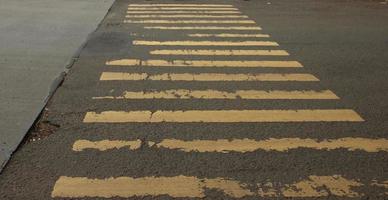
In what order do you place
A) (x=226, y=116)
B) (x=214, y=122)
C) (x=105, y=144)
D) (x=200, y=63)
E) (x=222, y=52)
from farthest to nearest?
1. (x=222, y=52)
2. (x=200, y=63)
3. (x=226, y=116)
4. (x=214, y=122)
5. (x=105, y=144)

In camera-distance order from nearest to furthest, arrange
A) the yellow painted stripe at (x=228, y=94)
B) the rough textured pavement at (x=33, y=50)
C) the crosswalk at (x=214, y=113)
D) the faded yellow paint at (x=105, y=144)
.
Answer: the crosswalk at (x=214, y=113)
the faded yellow paint at (x=105, y=144)
the rough textured pavement at (x=33, y=50)
the yellow painted stripe at (x=228, y=94)

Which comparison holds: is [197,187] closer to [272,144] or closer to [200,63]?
[272,144]

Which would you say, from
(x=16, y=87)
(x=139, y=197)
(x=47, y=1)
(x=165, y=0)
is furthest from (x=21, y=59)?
(x=165, y=0)

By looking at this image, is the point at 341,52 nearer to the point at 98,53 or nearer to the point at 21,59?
the point at 98,53

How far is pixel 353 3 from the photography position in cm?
1753

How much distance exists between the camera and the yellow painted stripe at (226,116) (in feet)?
20.4

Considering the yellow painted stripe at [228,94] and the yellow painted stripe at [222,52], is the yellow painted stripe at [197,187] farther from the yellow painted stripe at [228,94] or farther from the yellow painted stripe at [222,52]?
the yellow painted stripe at [222,52]

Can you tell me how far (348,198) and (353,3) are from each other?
1442cm

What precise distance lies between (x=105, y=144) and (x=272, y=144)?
1817mm

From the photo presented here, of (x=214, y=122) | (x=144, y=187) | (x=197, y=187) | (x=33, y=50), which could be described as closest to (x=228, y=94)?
(x=214, y=122)

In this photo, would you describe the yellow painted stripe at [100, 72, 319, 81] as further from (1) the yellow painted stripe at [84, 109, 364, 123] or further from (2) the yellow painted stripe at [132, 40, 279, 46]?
(2) the yellow painted stripe at [132, 40, 279, 46]

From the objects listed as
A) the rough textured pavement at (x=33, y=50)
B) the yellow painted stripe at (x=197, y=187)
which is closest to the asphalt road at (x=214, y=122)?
the yellow painted stripe at (x=197, y=187)

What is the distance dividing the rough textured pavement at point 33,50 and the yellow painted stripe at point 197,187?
1.00 m

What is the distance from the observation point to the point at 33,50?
31.2 feet
